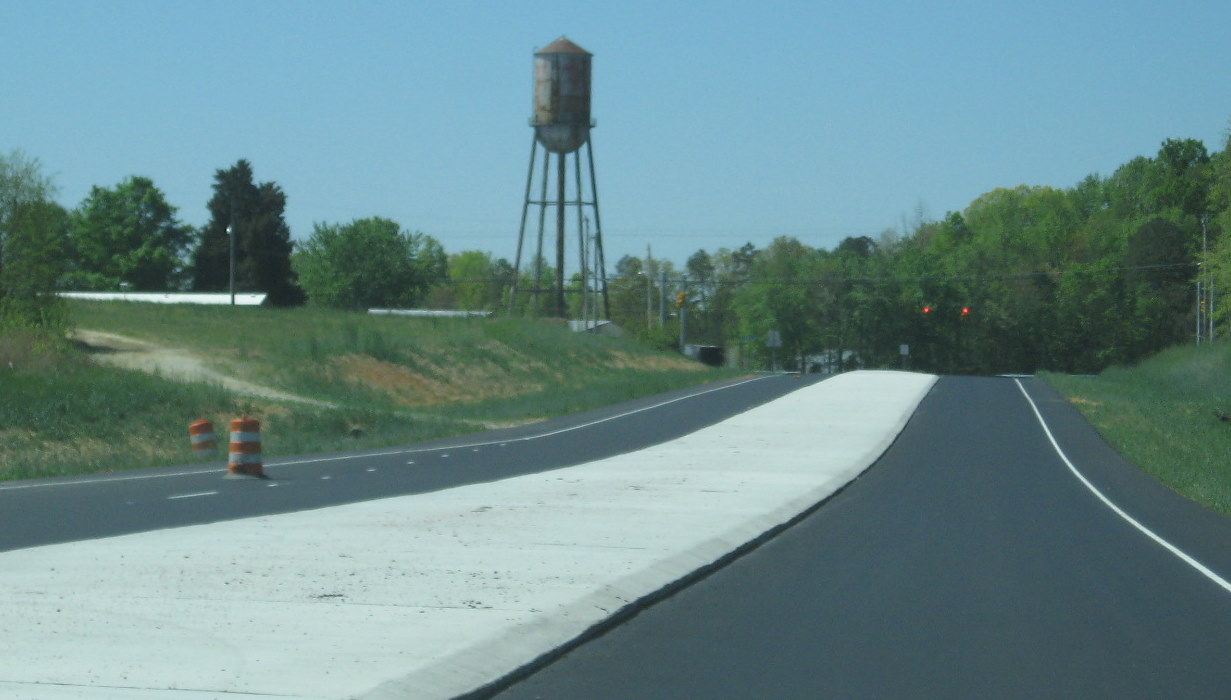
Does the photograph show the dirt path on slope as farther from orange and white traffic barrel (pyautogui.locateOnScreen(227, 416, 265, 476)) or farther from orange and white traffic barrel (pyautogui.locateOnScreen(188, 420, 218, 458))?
orange and white traffic barrel (pyautogui.locateOnScreen(227, 416, 265, 476))

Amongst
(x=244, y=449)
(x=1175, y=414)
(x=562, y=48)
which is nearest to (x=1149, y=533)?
(x=244, y=449)

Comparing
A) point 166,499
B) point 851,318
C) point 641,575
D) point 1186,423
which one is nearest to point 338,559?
point 641,575

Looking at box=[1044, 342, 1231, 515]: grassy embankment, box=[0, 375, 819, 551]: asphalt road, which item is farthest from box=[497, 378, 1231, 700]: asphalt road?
box=[0, 375, 819, 551]: asphalt road

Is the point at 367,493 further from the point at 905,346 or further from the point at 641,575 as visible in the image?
the point at 905,346

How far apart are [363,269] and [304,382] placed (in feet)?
256

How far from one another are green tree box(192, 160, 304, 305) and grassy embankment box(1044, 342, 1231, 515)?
61410 millimetres

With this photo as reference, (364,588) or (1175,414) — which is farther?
(1175,414)

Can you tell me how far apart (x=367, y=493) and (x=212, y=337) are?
39252 millimetres

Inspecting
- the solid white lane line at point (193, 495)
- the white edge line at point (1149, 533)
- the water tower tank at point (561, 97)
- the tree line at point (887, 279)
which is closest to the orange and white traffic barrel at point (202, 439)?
the solid white lane line at point (193, 495)

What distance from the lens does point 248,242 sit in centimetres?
10700

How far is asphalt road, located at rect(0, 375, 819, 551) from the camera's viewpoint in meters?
15.3

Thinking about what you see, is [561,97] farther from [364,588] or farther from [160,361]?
[364,588]

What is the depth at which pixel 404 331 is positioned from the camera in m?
66.3

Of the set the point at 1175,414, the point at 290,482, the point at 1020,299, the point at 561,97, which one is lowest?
the point at 1175,414
